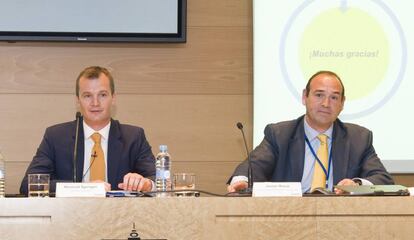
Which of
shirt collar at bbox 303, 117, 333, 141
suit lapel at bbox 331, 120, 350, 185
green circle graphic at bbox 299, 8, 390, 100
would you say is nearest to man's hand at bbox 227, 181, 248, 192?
suit lapel at bbox 331, 120, 350, 185

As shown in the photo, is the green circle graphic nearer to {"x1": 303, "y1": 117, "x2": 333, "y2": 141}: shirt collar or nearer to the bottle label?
{"x1": 303, "y1": 117, "x2": 333, "y2": 141}: shirt collar

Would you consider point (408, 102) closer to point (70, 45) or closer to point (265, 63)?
point (265, 63)

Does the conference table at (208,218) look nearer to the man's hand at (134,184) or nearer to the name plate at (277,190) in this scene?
the name plate at (277,190)

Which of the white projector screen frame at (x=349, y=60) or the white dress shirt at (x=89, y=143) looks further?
the white projector screen frame at (x=349, y=60)

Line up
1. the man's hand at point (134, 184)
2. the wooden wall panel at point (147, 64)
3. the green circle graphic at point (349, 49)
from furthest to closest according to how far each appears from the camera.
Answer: the green circle graphic at point (349, 49)
the wooden wall panel at point (147, 64)
the man's hand at point (134, 184)

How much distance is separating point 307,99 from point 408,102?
973 mm

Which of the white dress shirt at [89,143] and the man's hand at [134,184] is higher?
the white dress shirt at [89,143]

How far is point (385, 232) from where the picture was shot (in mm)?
2947

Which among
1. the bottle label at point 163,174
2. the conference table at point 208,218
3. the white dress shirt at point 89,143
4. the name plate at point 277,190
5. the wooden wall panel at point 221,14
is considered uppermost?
the wooden wall panel at point 221,14

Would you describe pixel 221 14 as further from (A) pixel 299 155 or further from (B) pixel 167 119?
(A) pixel 299 155

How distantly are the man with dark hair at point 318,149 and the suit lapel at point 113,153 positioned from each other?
63cm

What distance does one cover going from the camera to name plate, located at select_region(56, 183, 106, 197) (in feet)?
9.62

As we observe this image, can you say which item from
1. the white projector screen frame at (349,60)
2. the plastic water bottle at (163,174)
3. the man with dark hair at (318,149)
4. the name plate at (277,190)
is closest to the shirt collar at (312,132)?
the man with dark hair at (318,149)

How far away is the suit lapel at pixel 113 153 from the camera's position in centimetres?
406
